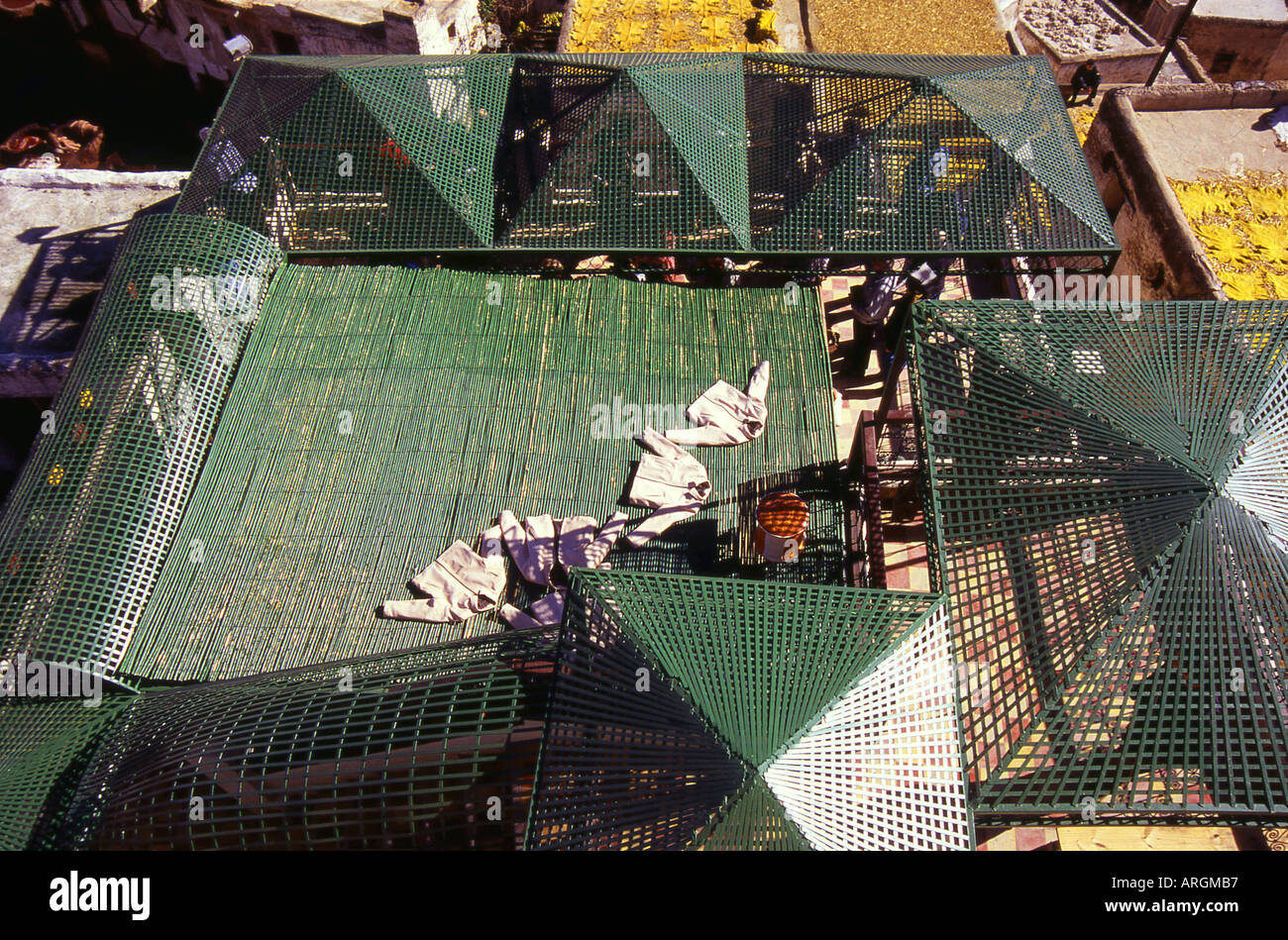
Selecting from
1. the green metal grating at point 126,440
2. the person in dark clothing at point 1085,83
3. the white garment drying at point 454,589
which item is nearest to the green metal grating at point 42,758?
the green metal grating at point 126,440

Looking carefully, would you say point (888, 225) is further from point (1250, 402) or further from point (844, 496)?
point (1250, 402)

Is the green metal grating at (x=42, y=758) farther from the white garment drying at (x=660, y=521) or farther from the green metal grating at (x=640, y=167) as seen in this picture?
the green metal grating at (x=640, y=167)

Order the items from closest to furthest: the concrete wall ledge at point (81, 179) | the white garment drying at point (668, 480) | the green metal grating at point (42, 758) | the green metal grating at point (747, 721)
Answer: the green metal grating at point (747, 721), the green metal grating at point (42, 758), the white garment drying at point (668, 480), the concrete wall ledge at point (81, 179)

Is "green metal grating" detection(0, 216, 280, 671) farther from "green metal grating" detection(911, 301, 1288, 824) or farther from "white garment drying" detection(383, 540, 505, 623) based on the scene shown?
"green metal grating" detection(911, 301, 1288, 824)

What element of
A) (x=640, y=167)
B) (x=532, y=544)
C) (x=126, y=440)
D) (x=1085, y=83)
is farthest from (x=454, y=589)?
(x=1085, y=83)

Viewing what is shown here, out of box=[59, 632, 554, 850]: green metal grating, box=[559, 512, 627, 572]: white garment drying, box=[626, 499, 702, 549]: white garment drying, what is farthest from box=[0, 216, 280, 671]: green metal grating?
box=[626, 499, 702, 549]: white garment drying
